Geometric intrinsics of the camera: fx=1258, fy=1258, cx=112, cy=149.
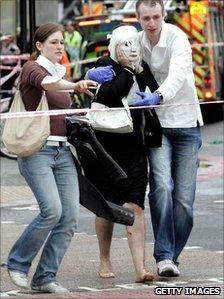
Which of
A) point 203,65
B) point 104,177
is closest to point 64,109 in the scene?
point 104,177

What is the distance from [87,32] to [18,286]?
18713 mm

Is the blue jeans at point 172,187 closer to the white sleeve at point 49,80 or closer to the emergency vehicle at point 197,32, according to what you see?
the white sleeve at point 49,80

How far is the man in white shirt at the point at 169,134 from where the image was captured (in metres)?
9.30

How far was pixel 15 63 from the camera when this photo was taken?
22844 mm

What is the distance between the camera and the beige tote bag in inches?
332

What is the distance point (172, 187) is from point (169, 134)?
0.41 metres

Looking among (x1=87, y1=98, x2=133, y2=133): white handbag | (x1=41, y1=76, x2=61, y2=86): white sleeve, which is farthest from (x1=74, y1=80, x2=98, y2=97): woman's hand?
(x1=87, y1=98, x2=133, y2=133): white handbag

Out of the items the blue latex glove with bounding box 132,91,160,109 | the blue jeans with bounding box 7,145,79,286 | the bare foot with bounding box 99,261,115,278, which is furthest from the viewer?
the bare foot with bounding box 99,261,115,278

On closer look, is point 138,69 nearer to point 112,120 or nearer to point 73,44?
point 112,120

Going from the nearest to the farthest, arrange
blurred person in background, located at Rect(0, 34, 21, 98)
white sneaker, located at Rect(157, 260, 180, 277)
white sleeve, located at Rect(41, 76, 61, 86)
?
white sleeve, located at Rect(41, 76, 61, 86)
white sneaker, located at Rect(157, 260, 180, 277)
blurred person in background, located at Rect(0, 34, 21, 98)

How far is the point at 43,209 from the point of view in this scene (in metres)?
8.47

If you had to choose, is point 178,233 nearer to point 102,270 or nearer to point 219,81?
point 102,270

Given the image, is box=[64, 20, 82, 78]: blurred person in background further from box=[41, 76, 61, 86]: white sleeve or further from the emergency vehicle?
box=[41, 76, 61, 86]: white sleeve

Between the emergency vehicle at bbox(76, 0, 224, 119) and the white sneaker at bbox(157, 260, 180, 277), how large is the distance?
1588cm
